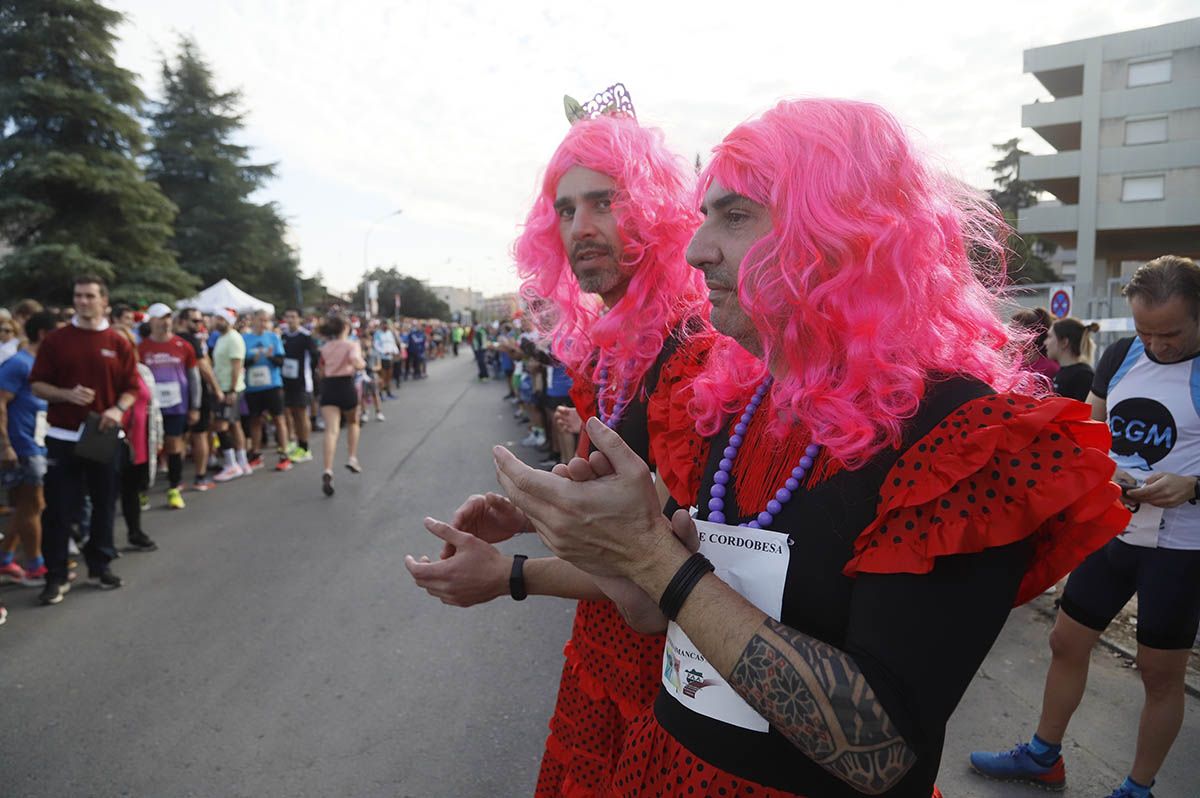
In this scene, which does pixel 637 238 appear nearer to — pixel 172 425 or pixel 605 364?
pixel 605 364

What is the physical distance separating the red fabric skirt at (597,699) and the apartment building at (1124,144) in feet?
99.8

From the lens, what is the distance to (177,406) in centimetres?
719

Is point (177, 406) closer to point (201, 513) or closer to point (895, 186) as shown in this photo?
point (201, 513)

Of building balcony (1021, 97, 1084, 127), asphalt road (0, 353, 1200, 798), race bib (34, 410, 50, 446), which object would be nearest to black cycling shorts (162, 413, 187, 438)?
asphalt road (0, 353, 1200, 798)

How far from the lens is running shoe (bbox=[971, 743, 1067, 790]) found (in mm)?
2746

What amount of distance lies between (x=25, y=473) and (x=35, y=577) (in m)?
0.82

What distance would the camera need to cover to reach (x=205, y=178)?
102 feet

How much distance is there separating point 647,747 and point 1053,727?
235 cm

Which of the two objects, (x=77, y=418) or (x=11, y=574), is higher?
(x=77, y=418)

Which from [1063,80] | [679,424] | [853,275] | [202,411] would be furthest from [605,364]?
[1063,80]

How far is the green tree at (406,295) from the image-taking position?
7744 centimetres

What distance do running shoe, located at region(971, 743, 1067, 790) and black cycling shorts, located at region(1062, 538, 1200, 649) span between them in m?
0.61

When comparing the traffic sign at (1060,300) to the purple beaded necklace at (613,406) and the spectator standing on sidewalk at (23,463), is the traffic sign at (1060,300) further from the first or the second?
the spectator standing on sidewalk at (23,463)

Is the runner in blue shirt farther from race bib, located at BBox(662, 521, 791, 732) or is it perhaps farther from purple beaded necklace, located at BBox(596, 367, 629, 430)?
race bib, located at BBox(662, 521, 791, 732)
